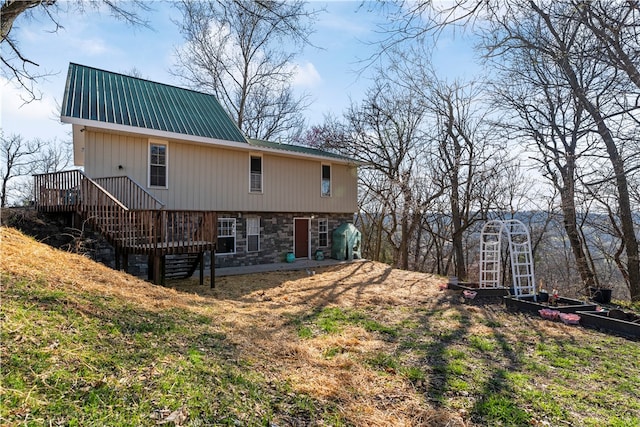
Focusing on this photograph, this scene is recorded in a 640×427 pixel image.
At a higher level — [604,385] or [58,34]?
[58,34]

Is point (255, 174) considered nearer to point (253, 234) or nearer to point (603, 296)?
point (253, 234)

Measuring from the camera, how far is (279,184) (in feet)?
43.5

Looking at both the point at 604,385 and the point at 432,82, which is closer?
the point at 604,385

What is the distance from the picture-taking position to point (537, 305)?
7.05 meters

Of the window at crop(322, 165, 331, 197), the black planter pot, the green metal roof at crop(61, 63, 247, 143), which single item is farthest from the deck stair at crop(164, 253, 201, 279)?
the black planter pot

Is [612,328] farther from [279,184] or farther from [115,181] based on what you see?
[115,181]

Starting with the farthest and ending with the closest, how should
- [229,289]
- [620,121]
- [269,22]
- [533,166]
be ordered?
[533,166], [229,289], [620,121], [269,22]

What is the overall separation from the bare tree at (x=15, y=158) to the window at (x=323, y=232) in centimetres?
1891

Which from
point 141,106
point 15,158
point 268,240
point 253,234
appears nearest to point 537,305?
point 268,240

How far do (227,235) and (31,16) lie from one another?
7457 millimetres

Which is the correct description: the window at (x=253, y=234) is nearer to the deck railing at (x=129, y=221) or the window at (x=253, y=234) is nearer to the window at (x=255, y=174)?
the window at (x=255, y=174)

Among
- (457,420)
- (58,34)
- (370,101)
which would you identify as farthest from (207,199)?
(457,420)

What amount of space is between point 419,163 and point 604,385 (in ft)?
46.9

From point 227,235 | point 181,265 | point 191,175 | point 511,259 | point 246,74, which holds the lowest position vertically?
point 181,265
